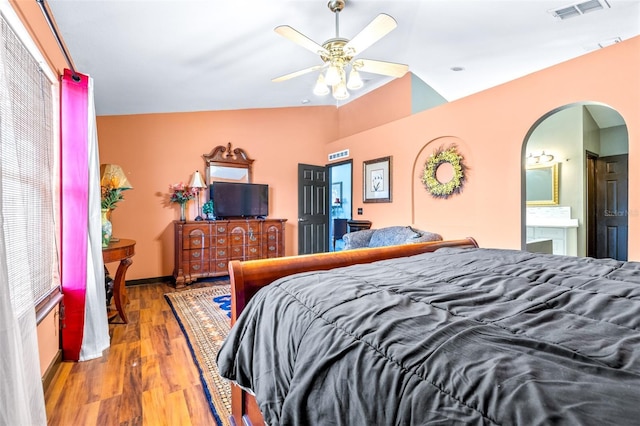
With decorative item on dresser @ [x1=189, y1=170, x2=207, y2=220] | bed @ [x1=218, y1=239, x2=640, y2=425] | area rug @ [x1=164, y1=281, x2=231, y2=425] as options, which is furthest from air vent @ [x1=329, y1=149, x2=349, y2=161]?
bed @ [x1=218, y1=239, x2=640, y2=425]

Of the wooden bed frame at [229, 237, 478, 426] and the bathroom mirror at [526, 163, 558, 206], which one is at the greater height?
the bathroom mirror at [526, 163, 558, 206]

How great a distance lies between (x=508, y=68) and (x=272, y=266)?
4.31 metres

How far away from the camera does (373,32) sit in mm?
2430

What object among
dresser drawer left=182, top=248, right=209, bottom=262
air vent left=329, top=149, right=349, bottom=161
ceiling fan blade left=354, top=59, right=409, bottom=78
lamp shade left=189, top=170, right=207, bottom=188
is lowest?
dresser drawer left=182, top=248, right=209, bottom=262

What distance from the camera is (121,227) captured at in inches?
179

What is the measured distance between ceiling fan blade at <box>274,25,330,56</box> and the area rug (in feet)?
8.31

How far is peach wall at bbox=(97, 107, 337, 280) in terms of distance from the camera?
4.55 m

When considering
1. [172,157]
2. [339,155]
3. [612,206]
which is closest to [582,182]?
[612,206]

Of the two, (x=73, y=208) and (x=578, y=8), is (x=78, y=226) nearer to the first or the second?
(x=73, y=208)

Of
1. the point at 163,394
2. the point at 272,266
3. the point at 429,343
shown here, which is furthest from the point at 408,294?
the point at 163,394

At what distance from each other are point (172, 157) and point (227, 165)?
2.75 ft

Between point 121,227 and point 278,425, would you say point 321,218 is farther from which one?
point 278,425

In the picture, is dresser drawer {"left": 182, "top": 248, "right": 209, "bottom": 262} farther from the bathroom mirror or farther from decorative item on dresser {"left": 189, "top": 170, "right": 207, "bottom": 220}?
the bathroom mirror

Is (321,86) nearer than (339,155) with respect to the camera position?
Yes
